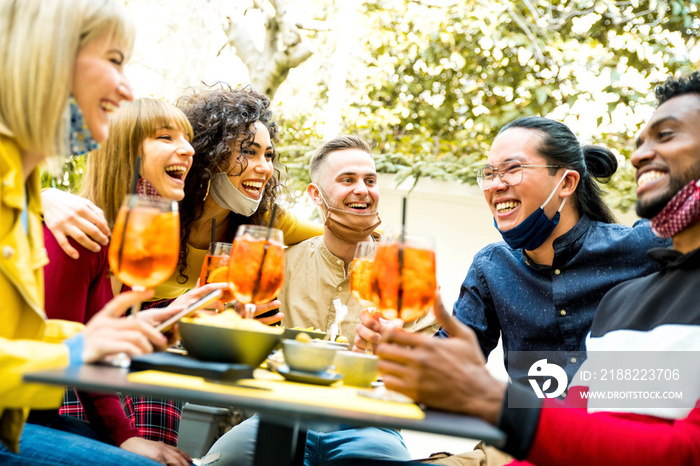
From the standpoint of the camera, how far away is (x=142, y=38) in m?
9.13

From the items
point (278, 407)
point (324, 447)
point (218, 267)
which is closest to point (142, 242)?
point (278, 407)

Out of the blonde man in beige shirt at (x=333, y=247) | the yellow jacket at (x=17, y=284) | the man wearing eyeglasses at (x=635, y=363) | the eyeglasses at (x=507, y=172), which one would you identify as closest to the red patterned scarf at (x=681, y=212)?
the man wearing eyeglasses at (x=635, y=363)

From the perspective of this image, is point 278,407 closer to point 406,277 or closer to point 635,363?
point 406,277

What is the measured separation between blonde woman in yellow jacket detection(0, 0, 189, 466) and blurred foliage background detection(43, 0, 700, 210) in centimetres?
348

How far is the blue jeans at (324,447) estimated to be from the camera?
2.59 metres

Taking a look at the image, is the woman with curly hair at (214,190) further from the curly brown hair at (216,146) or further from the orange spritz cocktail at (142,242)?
the orange spritz cocktail at (142,242)

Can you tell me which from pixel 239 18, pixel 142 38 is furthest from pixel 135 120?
pixel 142 38

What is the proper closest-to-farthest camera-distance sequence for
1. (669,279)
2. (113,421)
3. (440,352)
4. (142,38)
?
(440,352) → (669,279) → (113,421) → (142,38)

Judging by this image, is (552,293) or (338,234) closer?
(552,293)

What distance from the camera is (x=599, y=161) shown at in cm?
345

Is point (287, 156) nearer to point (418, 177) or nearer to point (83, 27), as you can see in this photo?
point (418, 177)

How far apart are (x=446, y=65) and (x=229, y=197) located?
513cm

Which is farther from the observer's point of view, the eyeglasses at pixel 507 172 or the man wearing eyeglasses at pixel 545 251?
the eyeglasses at pixel 507 172

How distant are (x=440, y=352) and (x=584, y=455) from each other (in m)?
0.53
